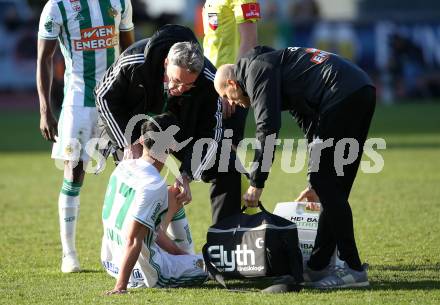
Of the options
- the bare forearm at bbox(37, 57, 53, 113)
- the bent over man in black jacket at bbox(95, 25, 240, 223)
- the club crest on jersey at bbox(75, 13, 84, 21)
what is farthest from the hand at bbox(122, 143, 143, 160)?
the club crest on jersey at bbox(75, 13, 84, 21)

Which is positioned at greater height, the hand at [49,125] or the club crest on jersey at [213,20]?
the club crest on jersey at [213,20]

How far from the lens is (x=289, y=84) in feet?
20.4

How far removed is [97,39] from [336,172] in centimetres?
245

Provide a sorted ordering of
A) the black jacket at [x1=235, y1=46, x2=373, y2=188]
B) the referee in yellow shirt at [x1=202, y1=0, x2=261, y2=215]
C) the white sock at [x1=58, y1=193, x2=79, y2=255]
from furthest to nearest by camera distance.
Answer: the referee in yellow shirt at [x1=202, y1=0, x2=261, y2=215]
the white sock at [x1=58, y1=193, x2=79, y2=255]
the black jacket at [x1=235, y1=46, x2=373, y2=188]

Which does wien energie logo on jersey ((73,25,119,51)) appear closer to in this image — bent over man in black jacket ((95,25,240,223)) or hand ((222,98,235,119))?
bent over man in black jacket ((95,25,240,223))

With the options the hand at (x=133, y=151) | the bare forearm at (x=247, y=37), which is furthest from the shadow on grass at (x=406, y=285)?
the bare forearm at (x=247, y=37)

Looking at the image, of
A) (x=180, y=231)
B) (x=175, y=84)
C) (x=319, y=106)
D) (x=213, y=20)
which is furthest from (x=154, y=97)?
(x=213, y=20)

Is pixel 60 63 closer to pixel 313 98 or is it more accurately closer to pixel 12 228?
pixel 12 228

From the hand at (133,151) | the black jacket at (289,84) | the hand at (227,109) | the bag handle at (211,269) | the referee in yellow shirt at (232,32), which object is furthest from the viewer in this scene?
the referee in yellow shirt at (232,32)

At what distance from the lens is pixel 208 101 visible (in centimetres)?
678

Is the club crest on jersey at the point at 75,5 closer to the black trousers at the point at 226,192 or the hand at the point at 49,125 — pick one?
the hand at the point at 49,125

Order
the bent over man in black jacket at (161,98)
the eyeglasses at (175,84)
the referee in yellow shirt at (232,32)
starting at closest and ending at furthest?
the eyeglasses at (175,84), the bent over man in black jacket at (161,98), the referee in yellow shirt at (232,32)

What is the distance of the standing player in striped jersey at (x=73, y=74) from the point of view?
294 inches

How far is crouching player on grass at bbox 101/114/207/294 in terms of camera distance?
19.9 ft
